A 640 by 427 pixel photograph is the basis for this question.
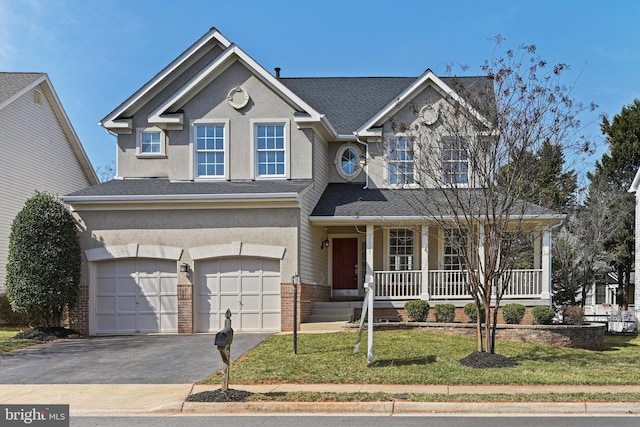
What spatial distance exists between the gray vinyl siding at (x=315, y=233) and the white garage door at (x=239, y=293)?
1101 millimetres

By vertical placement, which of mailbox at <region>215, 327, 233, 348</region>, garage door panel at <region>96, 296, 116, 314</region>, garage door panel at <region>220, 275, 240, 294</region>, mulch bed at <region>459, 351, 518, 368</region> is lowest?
mulch bed at <region>459, 351, 518, 368</region>

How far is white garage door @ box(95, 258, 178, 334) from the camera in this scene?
68.6ft

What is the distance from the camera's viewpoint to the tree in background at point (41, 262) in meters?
19.5

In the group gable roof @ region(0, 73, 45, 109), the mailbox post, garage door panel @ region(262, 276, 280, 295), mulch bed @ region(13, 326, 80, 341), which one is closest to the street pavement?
the mailbox post

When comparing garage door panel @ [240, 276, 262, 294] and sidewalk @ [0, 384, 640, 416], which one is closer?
sidewalk @ [0, 384, 640, 416]

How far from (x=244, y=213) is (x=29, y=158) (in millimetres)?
12469

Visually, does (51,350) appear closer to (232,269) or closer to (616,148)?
(232,269)

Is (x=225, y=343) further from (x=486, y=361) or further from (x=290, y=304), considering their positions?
(x=290, y=304)

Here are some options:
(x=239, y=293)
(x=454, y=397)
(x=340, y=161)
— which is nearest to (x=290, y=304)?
(x=239, y=293)

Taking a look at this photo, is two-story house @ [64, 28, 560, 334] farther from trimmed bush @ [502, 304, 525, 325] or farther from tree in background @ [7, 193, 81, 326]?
trimmed bush @ [502, 304, 525, 325]

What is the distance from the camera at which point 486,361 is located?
1441cm

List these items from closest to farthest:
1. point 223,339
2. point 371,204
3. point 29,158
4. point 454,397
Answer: point 223,339 → point 454,397 → point 371,204 → point 29,158

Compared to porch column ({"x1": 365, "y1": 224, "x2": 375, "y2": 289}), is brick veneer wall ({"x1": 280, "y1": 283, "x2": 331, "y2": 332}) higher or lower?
lower

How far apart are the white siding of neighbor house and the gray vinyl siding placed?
11660 millimetres
